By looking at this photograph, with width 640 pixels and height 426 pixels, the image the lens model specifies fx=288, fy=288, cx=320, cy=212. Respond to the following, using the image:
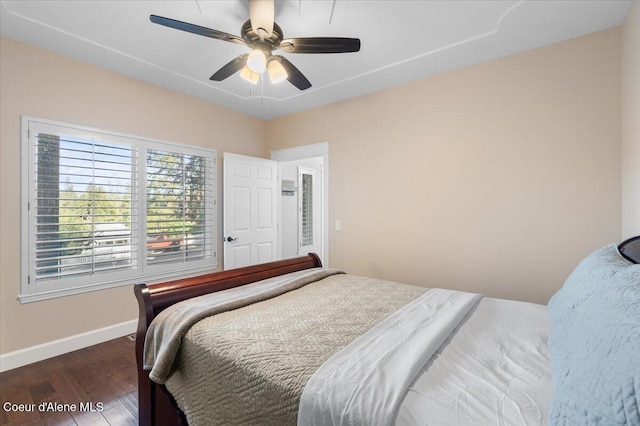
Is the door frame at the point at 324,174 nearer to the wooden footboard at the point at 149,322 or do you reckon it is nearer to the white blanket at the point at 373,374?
the wooden footboard at the point at 149,322

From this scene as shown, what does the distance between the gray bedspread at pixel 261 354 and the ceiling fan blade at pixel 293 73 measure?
5.34ft

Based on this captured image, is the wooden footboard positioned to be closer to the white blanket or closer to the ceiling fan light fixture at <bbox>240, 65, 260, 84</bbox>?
the white blanket

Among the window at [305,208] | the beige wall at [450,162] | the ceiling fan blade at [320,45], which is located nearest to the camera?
the ceiling fan blade at [320,45]

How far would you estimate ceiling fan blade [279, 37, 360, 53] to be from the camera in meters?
1.73

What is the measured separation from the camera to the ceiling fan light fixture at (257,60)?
1.82 metres

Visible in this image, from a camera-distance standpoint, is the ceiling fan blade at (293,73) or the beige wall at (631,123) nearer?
the beige wall at (631,123)

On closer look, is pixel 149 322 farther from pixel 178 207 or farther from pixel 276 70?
pixel 178 207

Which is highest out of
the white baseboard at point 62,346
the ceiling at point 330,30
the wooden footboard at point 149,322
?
the ceiling at point 330,30

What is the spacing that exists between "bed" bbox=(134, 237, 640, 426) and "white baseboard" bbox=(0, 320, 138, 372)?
164 cm

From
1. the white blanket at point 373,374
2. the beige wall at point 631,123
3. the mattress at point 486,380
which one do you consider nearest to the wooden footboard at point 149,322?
the white blanket at point 373,374

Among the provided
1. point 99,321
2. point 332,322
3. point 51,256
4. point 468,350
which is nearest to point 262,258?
point 99,321

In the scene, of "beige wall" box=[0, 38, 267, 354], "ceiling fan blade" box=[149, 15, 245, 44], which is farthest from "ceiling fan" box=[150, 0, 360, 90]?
"beige wall" box=[0, 38, 267, 354]

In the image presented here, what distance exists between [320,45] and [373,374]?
179cm

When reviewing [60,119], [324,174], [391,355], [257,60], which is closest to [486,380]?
[391,355]
